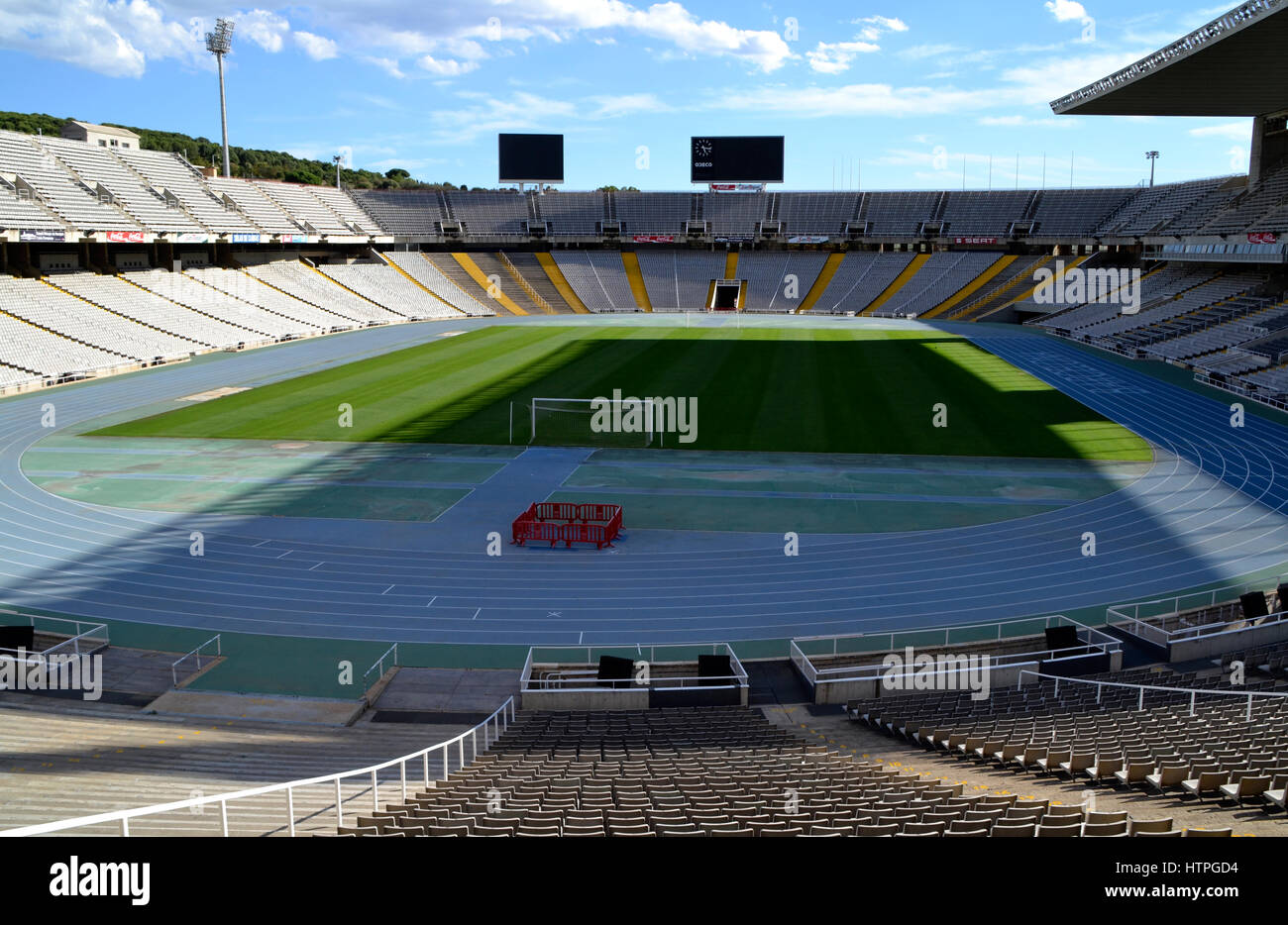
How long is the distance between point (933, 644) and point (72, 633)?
14.8 metres

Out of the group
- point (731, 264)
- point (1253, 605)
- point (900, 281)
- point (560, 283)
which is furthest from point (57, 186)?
point (1253, 605)

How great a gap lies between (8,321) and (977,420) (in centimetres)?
4374

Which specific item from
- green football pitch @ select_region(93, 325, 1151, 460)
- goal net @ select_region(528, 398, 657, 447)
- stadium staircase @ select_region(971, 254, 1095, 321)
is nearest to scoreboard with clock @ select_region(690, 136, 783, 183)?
stadium staircase @ select_region(971, 254, 1095, 321)

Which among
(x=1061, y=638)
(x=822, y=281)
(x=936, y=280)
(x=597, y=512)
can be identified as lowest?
(x=1061, y=638)

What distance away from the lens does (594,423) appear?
35000 millimetres

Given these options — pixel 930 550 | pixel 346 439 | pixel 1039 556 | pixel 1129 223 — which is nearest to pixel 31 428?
pixel 346 439

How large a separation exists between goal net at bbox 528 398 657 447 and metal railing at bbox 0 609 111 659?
17070mm

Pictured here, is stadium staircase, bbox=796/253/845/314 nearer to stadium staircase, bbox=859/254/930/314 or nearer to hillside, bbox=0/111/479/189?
stadium staircase, bbox=859/254/930/314

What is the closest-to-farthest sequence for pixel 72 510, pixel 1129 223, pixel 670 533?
pixel 670 533
pixel 72 510
pixel 1129 223

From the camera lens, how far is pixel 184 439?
→ 32281mm

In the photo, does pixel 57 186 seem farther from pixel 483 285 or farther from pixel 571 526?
pixel 571 526

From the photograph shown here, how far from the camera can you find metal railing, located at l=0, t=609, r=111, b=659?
15.5m

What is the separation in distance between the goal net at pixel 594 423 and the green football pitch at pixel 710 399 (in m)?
0.13

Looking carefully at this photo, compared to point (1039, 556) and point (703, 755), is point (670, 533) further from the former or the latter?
point (703, 755)
